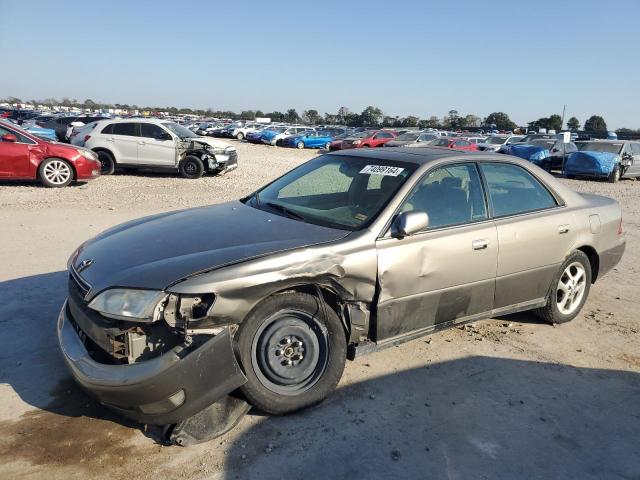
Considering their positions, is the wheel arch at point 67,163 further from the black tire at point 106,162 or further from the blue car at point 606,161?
the blue car at point 606,161

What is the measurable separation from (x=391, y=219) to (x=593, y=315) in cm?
288

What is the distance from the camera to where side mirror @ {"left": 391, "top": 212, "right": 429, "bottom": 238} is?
3.47m

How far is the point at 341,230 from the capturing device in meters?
3.54

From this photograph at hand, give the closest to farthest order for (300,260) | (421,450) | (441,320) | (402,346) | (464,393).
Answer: (421,450) < (300,260) < (464,393) < (441,320) < (402,346)

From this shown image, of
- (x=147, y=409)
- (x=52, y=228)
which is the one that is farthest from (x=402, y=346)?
(x=52, y=228)

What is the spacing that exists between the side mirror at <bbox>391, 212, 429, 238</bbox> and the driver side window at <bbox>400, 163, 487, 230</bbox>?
18 centimetres

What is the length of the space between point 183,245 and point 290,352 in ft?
3.13

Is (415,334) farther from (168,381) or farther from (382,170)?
(168,381)

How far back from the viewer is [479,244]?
12.9 feet

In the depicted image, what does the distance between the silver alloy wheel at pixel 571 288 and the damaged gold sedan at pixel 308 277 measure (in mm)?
18

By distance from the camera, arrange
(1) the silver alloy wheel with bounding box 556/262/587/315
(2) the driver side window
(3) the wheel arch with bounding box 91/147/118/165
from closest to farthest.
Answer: (2) the driver side window, (1) the silver alloy wheel with bounding box 556/262/587/315, (3) the wheel arch with bounding box 91/147/118/165

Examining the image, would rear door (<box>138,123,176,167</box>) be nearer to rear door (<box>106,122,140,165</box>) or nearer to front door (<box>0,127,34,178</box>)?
rear door (<box>106,122,140,165</box>)

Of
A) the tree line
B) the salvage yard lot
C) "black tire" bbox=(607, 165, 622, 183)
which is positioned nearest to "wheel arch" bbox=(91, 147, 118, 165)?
the salvage yard lot

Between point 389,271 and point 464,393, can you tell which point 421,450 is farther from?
point 389,271
